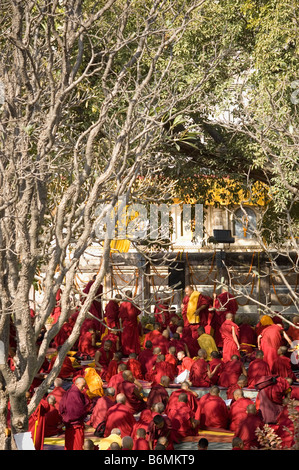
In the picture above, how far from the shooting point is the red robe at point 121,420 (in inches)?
432

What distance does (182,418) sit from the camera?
450 inches

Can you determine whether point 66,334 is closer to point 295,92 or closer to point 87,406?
point 87,406

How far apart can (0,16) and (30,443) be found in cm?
593

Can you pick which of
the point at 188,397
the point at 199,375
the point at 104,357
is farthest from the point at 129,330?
the point at 188,397

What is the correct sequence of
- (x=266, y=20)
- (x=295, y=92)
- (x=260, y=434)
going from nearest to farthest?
(x=260, y=434) < (x=295, y=92) < (x=266, y=20)

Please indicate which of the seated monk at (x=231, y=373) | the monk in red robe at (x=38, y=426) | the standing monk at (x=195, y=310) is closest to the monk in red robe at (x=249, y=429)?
the monk in red robe at (x=38, y=426)

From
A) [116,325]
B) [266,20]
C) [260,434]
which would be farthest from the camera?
[116,325]

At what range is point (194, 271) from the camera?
2200 cm

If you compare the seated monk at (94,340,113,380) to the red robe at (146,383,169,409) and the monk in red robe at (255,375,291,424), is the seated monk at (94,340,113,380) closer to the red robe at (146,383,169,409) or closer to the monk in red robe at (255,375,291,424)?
the red robe at (146,383,169,409)

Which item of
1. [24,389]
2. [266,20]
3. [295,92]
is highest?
[266,20]

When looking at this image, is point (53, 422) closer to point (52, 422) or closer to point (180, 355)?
point (52, 422)

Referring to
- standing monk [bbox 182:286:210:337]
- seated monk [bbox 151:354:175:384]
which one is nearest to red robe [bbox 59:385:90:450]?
seated monk [bbox 151:354:175:384]

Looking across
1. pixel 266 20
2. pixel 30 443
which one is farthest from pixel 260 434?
pixel 266 20

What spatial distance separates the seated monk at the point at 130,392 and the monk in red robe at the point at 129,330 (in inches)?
177
